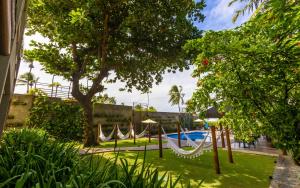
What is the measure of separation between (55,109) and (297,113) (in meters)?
12.8

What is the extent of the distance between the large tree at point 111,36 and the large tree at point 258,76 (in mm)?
5964

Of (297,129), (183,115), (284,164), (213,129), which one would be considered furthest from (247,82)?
(183,115)

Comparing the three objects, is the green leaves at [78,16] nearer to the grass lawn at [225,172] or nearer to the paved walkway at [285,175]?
the grass lawn at [225,172]

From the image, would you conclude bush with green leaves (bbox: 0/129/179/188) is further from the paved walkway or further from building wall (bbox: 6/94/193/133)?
building wall (bbox: 6/94/193/133)

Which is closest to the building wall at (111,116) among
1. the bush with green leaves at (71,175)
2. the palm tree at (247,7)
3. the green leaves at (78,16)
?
the green leaves at (78,16)

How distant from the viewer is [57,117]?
12.7m

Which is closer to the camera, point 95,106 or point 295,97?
point 295,97

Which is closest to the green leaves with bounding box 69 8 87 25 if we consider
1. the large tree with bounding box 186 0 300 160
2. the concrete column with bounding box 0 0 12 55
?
the large tree with bounding box 186 0 300 160

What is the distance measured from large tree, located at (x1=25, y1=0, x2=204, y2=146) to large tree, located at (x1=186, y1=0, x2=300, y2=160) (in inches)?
235

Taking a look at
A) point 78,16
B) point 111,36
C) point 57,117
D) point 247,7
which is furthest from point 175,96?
point 78,16

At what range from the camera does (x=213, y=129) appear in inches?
253

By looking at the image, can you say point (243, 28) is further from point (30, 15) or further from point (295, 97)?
point (30, 15)

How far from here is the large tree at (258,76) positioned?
3.09 m

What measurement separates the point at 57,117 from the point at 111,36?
6.57 meters
